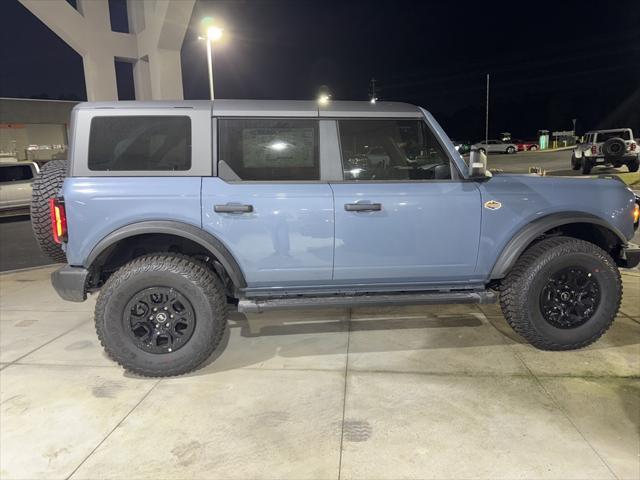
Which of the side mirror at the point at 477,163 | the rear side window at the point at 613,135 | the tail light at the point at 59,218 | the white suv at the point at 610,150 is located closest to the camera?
the tail light at the point at 59,218

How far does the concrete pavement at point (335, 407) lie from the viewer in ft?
8.89

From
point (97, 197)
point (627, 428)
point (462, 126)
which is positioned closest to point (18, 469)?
point (97, 197)

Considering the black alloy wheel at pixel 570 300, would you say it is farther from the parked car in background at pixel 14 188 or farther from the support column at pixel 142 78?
the support column at pixel 142 78

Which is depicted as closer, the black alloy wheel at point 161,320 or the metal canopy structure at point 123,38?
the black alloy wheel at point 161,320

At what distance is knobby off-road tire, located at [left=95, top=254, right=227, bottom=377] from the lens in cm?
363

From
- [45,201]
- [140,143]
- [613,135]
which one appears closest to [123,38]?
[613,135]

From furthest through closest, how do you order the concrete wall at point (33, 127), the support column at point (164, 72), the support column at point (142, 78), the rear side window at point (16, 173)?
the concrete wall at point (33, 127), the support column at point (142, 78), the support column at point (164, 72), the rear side window at point (16, 173)

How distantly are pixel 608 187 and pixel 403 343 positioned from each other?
2.15m

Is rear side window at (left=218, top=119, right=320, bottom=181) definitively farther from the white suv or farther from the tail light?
the white suv

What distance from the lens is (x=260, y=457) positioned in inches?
109

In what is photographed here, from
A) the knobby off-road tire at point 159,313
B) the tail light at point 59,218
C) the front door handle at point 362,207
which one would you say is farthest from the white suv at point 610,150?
the tail light at point 59,218

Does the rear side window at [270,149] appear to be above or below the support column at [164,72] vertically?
below

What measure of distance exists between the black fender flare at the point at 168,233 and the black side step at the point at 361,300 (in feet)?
1.20

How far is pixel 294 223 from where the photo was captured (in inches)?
145
